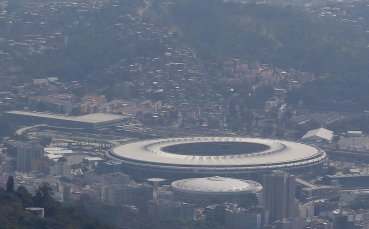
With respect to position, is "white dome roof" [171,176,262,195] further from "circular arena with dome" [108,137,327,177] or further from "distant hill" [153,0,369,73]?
"distant hill" [153,0,369,73]

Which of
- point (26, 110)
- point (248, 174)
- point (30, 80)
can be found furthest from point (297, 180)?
point (30, 80)

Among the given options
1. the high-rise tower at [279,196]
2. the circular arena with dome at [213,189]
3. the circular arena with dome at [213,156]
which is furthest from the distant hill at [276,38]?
the high-rise tower at [279,196]

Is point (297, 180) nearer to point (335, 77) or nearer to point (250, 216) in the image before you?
point (250, 216)

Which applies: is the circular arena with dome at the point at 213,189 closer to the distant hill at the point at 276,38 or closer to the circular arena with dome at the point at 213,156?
the circular arena with dome at the point at 213,156

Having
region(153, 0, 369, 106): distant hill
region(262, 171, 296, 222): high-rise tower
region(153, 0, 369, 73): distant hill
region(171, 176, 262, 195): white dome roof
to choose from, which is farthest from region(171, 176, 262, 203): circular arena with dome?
region(153, 0, 369, 73): distant hill

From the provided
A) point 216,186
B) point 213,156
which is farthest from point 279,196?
point 213,156

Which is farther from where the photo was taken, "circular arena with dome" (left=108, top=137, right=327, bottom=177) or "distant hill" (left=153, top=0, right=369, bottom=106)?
"distant hill" (left=153, top=0, right=369, bottom=106)
